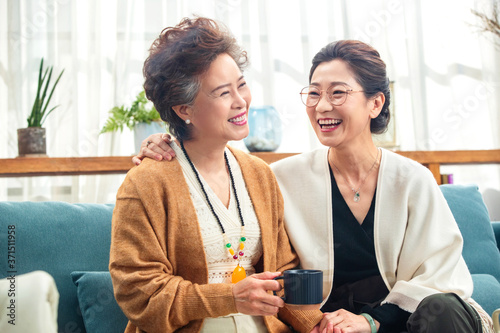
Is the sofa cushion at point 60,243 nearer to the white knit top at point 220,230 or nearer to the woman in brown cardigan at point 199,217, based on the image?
the woman in brown cardigan at point 199,217

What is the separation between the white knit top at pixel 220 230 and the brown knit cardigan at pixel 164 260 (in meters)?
0.03

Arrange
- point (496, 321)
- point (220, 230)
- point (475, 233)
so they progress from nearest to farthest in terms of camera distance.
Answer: point (496, 321), point (220, 230), point (475, 233)

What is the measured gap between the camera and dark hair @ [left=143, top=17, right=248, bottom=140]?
154 cm

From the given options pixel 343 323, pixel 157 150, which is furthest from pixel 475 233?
pixel 157 150

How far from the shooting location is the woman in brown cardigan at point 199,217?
1.41m

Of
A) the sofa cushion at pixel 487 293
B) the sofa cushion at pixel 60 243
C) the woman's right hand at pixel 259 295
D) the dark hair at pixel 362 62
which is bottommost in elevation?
the sofa cushion at pixel 487 293

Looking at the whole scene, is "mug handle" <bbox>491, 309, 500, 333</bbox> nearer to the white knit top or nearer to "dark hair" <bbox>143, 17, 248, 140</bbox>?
the white knit top

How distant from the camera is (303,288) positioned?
1.28 meters

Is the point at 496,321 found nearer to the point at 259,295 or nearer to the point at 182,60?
the point at 259,295

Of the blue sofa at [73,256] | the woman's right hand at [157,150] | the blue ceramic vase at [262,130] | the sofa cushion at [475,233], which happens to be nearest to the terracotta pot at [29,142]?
the blue sofa at [73,256]

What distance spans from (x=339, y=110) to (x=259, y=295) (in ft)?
2.28

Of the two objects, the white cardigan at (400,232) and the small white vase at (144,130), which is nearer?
the white cardigan at (400,232)

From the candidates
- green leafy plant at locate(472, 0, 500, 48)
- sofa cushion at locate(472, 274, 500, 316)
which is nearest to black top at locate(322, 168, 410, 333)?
sofa cushion at locate(472, 274, 500, 316)

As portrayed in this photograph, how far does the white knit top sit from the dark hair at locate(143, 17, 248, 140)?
17 centimetres
